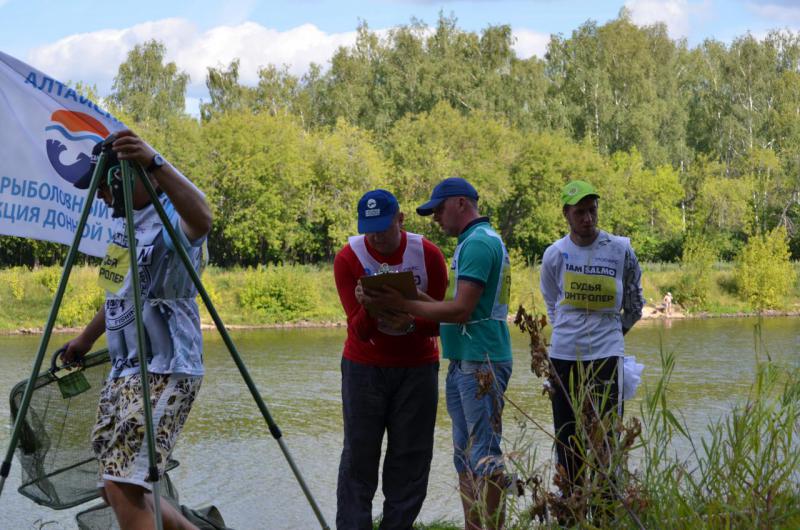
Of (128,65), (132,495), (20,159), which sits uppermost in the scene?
(128,65)

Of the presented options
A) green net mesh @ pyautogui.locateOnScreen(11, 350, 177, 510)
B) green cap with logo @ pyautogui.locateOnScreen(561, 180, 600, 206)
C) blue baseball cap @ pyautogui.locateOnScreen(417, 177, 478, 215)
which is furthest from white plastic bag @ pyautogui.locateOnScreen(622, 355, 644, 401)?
green net mesh @ pyautogui.locateOnScreen(11, 350, 177, 510)

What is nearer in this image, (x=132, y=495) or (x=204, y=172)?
(x=132, y=495)

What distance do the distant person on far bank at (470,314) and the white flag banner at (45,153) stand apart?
161 centimetres

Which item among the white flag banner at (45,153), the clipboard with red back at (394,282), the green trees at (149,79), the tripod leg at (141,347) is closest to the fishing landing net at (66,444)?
the white flag banner at (45,153)

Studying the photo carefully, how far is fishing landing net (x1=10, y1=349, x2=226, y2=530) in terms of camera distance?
15.9 ft

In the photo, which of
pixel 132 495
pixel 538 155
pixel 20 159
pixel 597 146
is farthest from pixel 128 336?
pixel 597 146

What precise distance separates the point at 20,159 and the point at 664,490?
3.54 metres

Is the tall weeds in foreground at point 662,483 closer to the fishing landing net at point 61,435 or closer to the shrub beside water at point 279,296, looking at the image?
the fishing landing net at point 61,435

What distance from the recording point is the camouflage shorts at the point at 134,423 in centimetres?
383

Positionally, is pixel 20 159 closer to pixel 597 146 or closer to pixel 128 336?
pixel 128 336

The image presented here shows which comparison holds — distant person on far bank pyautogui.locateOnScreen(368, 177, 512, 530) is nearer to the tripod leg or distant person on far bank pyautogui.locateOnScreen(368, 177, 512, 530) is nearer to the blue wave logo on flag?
the tripod leg

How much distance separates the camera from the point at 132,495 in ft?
12.6

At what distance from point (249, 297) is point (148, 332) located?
33.3 meters

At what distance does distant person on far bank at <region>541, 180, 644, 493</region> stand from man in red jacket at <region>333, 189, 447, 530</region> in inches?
26.4
